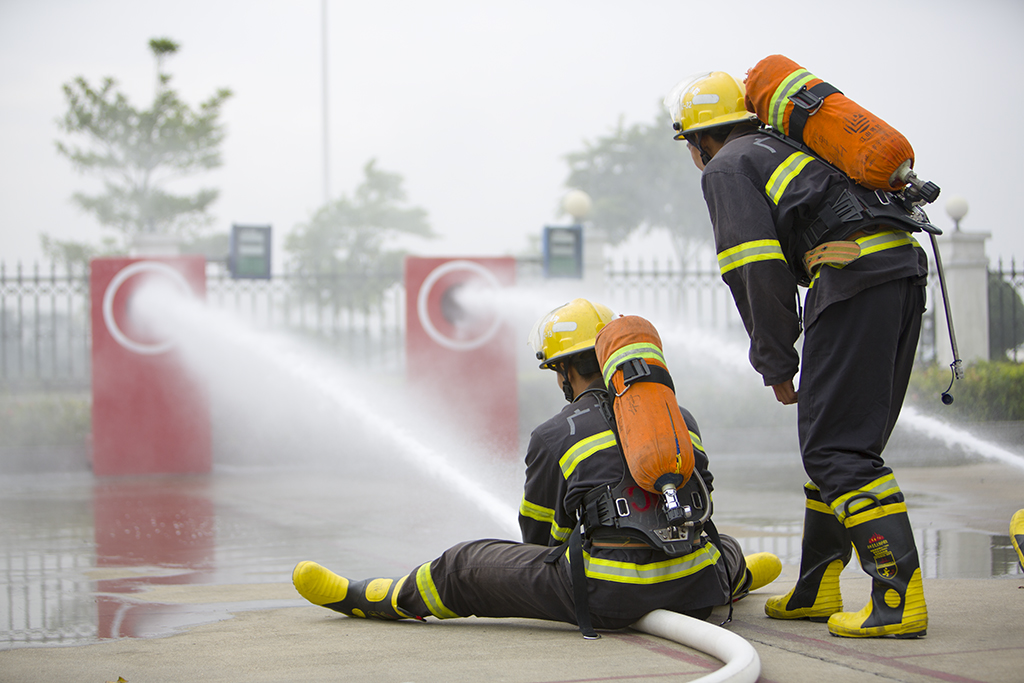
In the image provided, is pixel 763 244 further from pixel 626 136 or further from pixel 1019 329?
pixel 626 136

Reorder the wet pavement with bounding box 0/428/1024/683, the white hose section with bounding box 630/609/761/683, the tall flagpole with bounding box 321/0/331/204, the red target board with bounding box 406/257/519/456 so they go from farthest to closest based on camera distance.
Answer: the tall flagpole with bounding box 321/0/331/204 → the red target board with bounding box 406/257/519/456 → the wet pavement with bounding box 0/428/1024/683 → the white hose section with bounding box 630/609/761/683

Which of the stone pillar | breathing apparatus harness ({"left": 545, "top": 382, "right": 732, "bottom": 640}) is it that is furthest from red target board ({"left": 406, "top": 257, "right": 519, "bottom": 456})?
breathing apparatus harness ({"left": 545, "top": 382, "right": 732, "bottom": 640})

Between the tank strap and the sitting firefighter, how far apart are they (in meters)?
0.96

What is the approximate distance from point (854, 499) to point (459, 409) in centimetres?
857

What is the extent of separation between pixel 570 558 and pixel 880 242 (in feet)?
4.57

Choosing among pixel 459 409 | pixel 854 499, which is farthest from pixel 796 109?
pixel 459 409

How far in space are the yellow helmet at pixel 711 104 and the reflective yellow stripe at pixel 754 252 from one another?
553mm

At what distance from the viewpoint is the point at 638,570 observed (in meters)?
3.14

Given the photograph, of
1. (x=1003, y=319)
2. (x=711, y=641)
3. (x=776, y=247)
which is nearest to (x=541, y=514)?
(x=711, y=641)

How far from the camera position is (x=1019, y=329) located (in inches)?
584

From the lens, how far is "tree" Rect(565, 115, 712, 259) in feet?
123

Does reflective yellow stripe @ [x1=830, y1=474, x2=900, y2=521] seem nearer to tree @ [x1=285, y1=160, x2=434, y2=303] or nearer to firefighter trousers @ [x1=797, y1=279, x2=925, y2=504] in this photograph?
firefighter trousers @ [x1=797, y1=279, x2=925, y2=504]

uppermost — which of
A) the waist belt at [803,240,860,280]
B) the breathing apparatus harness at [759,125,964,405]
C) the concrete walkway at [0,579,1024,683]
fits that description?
the breathing apparatus harness at [759,125,964,405]

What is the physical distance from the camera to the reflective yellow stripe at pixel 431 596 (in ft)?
11.5
